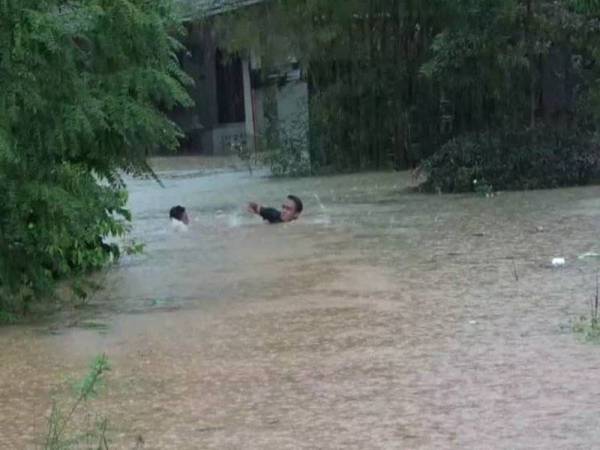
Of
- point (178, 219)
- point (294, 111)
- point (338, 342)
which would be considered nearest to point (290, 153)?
point (294, 111)

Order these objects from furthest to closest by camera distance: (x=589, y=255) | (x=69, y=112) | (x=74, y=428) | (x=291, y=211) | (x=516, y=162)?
(x=516, y=162) < (x=291, y=211) < (x=589, y=255) < (x=69, y=112) < (x=74, y=428)

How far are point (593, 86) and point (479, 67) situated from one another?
187 centimetres

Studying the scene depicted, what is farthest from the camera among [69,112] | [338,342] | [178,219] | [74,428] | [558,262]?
[178,219]

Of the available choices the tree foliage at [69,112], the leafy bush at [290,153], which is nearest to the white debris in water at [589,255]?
the tree foliage at [69,112]

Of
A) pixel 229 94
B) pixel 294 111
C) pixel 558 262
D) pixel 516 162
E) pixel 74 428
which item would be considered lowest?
pixel 74 428

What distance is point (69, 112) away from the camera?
990cm

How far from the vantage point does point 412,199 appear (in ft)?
66.0

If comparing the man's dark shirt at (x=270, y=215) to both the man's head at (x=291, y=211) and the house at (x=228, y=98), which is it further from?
the house at (x=228, y=98)

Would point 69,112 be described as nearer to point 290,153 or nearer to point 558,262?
point 558,262

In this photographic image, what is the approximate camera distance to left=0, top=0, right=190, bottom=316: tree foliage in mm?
9680

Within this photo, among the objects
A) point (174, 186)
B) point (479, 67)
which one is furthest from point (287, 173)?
point (479, 67)

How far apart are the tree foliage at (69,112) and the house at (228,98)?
19.6 metres

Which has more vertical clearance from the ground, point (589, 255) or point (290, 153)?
point (290, 153)

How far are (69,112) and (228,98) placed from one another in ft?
97.0
